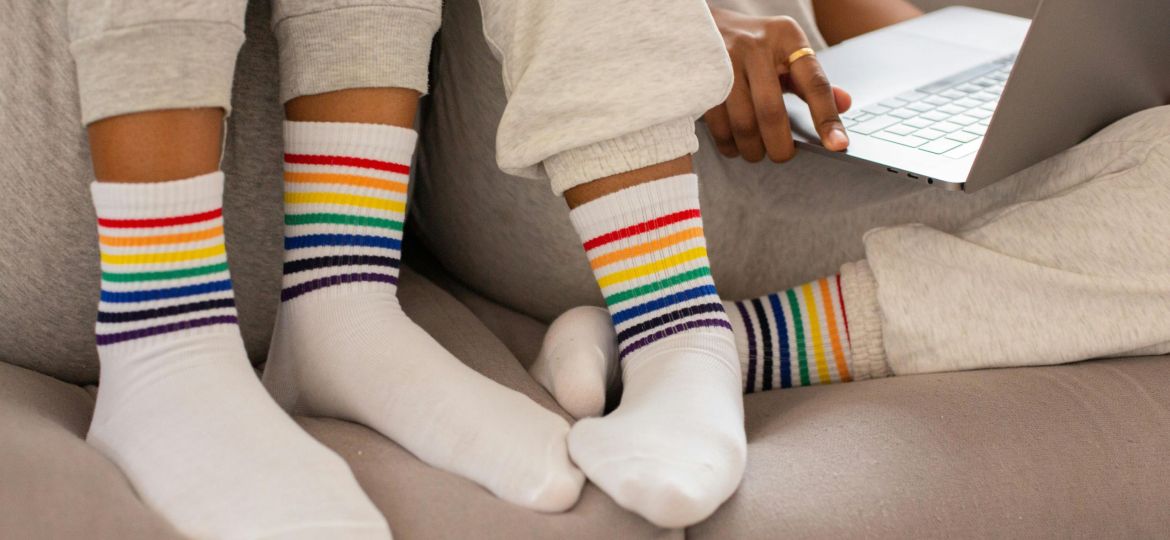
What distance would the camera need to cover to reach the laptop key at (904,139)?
804 mm

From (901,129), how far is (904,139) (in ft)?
0.08

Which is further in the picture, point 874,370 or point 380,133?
point 874,370

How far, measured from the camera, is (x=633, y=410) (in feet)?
2.01

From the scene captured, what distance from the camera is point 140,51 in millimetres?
534

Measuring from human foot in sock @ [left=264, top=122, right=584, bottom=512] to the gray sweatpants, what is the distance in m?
0.05

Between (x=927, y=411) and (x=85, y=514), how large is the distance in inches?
20.5

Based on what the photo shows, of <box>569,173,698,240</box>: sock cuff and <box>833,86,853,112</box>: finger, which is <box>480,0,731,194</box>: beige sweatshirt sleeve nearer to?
<box>569,173,698,240</box>: sock cuff

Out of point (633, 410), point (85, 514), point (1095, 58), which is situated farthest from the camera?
point (1095, 58)

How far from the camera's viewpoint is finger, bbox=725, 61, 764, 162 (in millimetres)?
789

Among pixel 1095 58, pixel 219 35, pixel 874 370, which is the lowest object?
pixel 874 370

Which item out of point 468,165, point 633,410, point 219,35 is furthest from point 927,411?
point 219,35

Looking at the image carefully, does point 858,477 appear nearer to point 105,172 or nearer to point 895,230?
point 895,230

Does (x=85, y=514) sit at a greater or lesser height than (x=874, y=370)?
greater

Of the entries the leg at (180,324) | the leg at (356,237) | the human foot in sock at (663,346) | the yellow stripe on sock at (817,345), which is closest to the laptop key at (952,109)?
the yellow stripe on sock at (817,345)
